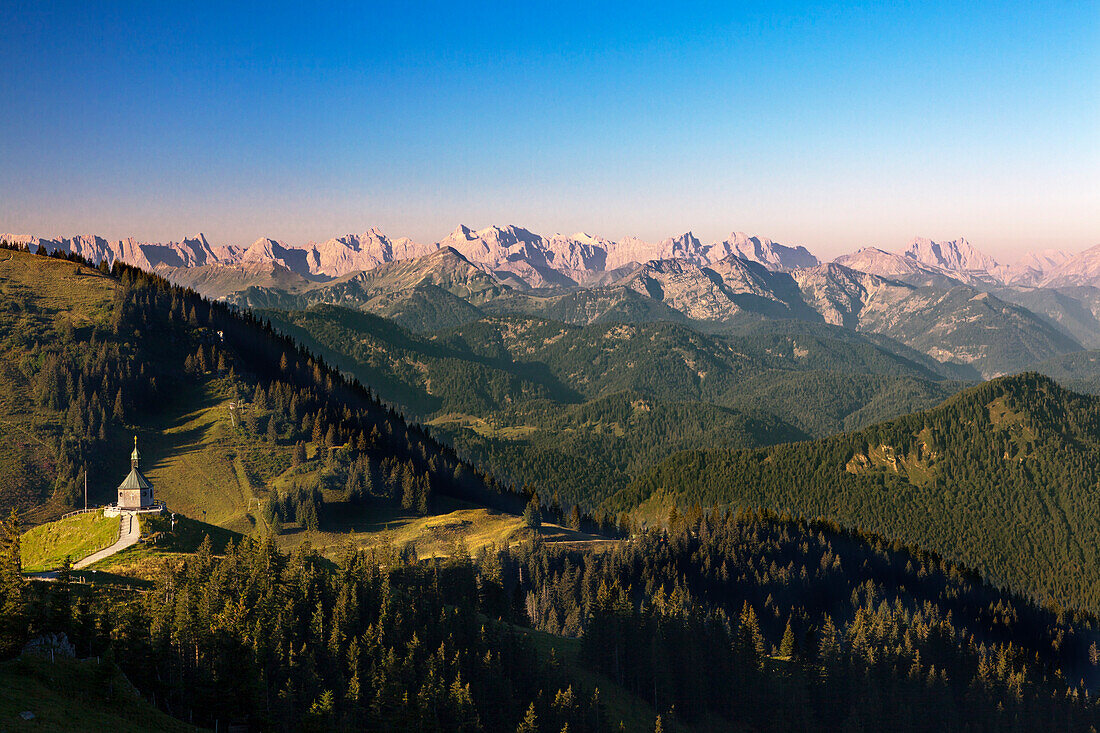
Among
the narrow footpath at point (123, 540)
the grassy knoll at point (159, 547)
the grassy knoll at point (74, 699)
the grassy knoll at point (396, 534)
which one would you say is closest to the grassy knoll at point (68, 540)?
the narrow footpath at point (123, 540)

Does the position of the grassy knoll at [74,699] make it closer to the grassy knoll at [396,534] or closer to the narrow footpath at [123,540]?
the narrow footpath at [123,540]

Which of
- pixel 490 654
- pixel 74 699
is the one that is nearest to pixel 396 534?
pixel 490 654

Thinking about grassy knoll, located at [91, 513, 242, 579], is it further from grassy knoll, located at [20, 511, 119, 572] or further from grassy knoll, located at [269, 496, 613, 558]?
grassy knoll, located at [269, 496, 613, 558]

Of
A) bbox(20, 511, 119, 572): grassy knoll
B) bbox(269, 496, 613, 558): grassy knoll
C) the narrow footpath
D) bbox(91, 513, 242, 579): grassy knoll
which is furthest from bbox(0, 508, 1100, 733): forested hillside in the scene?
bbox(20, 511, 119, 572): grassy knoll

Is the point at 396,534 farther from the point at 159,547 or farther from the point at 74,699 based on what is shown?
the point at 74,699

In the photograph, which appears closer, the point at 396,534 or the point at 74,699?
the point at 74,699

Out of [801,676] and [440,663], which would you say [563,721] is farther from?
[801,676]
